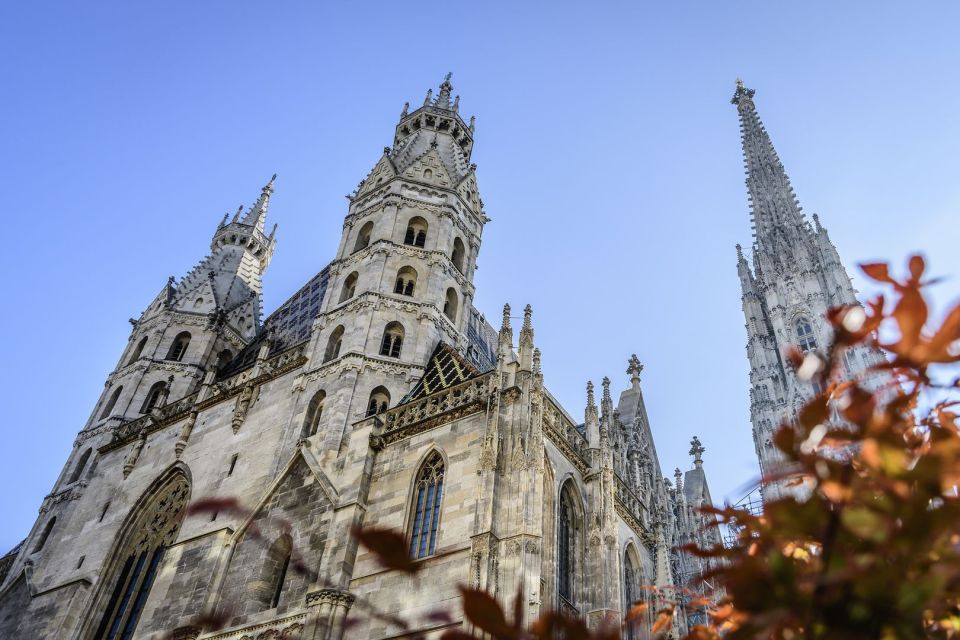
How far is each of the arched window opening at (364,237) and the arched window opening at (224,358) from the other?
779 cm

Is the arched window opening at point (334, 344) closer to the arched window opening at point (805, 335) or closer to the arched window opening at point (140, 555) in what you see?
the arched window opening at point (140, 555)

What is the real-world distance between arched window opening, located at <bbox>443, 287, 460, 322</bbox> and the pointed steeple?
56.2 ft

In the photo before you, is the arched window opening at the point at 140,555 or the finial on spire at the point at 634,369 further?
the finial on spire at the point at 634,369

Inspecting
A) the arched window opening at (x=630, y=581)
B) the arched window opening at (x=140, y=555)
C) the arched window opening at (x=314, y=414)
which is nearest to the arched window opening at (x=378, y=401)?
the arched window opening at (x=314, y=414)

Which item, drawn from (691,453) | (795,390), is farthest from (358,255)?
(795,390)

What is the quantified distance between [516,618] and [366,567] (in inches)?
585

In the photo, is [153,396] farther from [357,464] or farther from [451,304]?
[357,464]

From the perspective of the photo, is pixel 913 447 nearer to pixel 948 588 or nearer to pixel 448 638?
pixel 948 588

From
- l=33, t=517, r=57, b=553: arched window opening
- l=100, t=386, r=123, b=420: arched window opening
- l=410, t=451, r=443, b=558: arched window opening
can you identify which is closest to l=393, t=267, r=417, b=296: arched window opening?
l=410, t=451, r=443, b=558: arched window opening

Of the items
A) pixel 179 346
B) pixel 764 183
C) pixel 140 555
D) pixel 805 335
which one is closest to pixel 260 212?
pixel 179 346

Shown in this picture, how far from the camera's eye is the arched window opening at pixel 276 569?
18.1m

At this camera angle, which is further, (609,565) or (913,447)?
(609,565)

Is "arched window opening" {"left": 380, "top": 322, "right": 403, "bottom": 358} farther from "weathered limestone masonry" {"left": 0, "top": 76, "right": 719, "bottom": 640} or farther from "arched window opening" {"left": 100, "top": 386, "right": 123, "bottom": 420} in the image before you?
"arched window opening" {"left": 100, "top": 386, "right": 123, "bottom": 420}

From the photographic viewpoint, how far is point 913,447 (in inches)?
148
